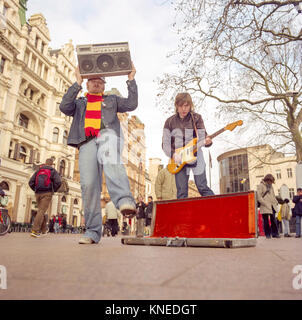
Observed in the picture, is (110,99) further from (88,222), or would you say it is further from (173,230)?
(173,230)

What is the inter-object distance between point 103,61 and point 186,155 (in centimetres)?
181

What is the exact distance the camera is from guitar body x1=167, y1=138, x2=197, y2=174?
173 inches

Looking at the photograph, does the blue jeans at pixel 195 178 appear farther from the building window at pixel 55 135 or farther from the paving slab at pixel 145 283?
the building window at pixel 55 135

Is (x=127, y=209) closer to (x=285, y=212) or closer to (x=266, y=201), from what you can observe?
(x=266, y=201)

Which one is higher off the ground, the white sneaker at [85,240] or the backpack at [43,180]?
the backpack at [43,180]

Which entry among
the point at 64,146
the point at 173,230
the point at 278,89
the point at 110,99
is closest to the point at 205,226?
the point at 173,230

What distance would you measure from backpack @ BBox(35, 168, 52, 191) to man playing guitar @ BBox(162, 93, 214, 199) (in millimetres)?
3159

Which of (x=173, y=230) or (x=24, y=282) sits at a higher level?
(x=173, y=230)

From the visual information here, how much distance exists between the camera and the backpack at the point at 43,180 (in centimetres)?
652

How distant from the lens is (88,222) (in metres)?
3.51

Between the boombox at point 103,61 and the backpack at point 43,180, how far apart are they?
3.58 meters

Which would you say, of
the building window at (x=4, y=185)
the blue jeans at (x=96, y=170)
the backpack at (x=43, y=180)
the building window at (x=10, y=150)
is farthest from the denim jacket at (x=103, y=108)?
the building window at (x=10, y=150)

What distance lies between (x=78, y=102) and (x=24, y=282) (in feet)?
10.3
